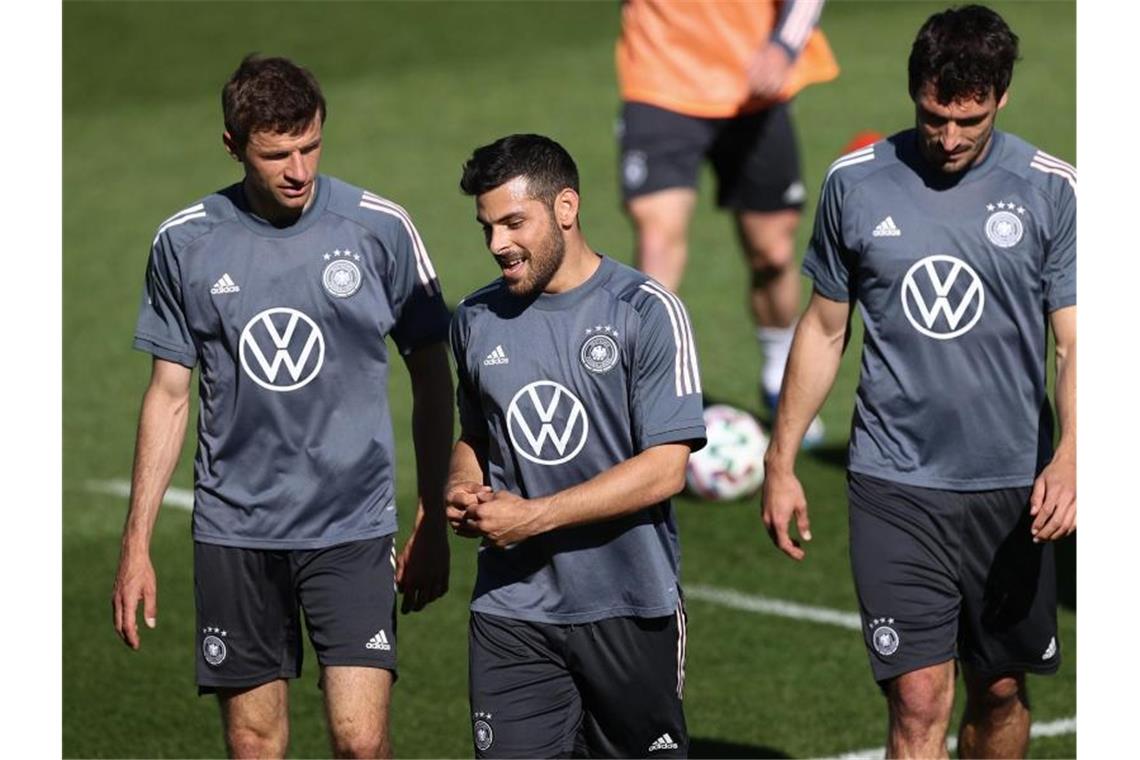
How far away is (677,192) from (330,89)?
38.6 ft

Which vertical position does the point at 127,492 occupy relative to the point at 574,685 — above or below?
above

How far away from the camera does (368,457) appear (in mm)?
6879

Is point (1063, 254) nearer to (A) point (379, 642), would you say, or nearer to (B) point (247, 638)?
(A) point (379, 642)

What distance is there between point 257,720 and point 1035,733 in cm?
308

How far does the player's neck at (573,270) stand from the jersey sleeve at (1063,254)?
5.00 feet

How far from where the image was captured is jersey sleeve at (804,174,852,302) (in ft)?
22.8

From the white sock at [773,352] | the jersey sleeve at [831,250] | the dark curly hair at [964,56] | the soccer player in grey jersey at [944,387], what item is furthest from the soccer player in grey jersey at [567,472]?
the white sock at [773,352]

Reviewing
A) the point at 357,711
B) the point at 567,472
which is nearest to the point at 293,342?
the point at 567,472

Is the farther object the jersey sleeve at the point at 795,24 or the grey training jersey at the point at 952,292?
the jersey sleeve at the point at 795,24

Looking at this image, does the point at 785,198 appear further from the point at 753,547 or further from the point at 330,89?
the point at 330,89

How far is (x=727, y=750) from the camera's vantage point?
322 inches

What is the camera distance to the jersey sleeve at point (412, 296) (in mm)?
6859

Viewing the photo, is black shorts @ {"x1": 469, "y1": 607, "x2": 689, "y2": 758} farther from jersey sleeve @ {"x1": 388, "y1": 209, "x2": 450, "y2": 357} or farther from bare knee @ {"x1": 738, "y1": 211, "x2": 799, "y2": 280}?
bare knee @ {"x1": 738, "y1": 211, "x2": 799, "y2": 280}

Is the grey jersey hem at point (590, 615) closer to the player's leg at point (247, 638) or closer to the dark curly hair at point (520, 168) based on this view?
the player's leg at point (247, 638)
